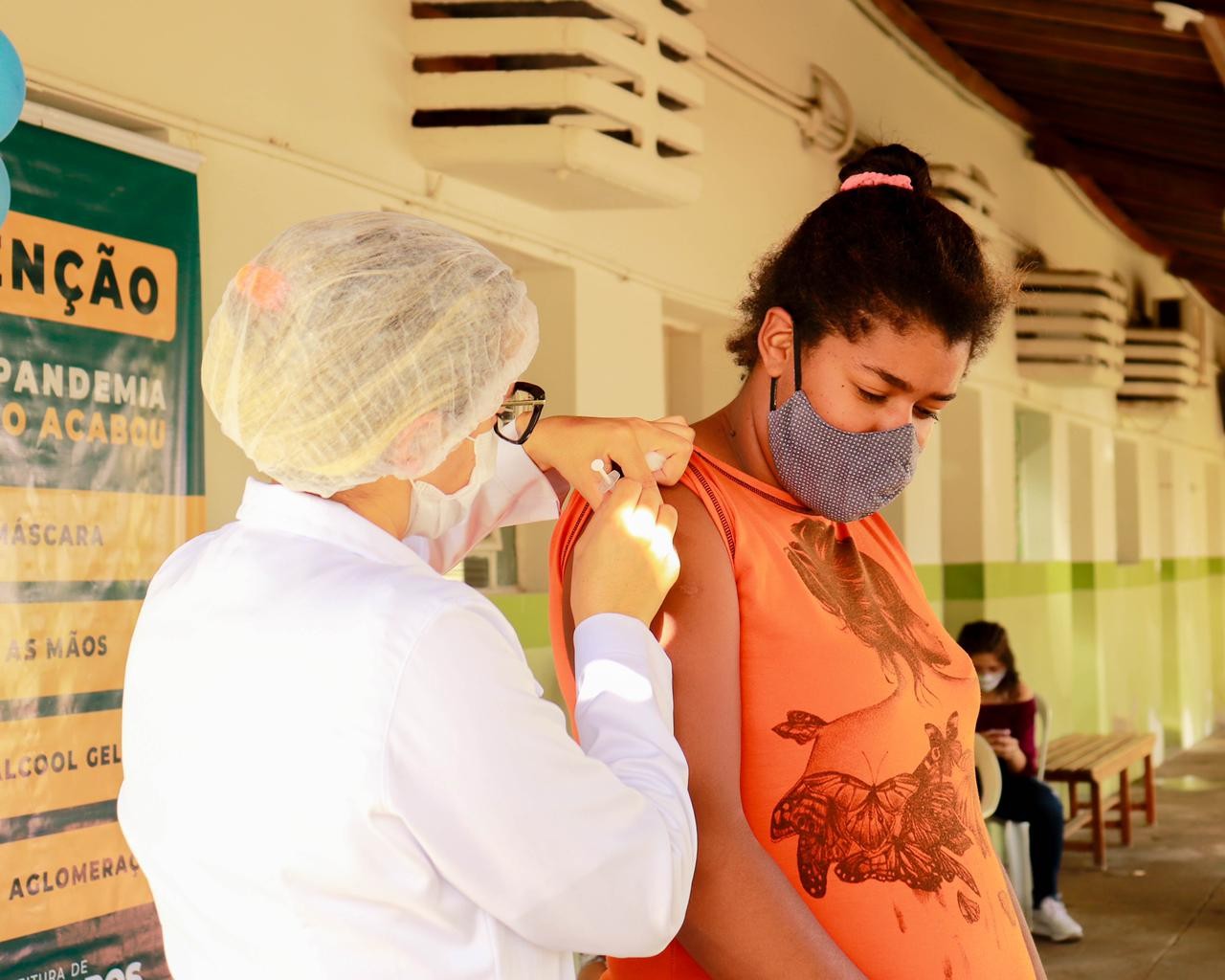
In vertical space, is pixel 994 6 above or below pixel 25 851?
above

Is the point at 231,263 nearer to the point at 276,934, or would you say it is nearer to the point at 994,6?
the point at 276,934

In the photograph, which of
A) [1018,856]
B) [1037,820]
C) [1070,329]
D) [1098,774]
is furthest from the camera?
[1070,329]

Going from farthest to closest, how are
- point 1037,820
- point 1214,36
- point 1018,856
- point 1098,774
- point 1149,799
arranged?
point 1149,799
point 1098,774
point 1037,820
point 1018,856
point 1214,36

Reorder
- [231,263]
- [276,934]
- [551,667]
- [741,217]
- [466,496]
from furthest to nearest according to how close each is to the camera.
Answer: [741,217]
[551,667]
[231,263]
[466,496]
[276,934]

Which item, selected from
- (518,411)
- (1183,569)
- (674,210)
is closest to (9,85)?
(518,411)

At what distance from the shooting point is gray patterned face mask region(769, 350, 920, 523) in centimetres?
168

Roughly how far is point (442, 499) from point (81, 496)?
1468 millimetres

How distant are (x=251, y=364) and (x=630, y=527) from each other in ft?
1.21

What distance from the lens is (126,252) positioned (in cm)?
273

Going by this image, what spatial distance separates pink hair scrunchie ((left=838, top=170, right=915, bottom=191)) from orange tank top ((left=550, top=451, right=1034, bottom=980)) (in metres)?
0.36

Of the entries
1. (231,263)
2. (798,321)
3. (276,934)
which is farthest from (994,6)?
(276,934)

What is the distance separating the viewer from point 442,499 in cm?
136

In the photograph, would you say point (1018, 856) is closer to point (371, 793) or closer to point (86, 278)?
point (86, 278)

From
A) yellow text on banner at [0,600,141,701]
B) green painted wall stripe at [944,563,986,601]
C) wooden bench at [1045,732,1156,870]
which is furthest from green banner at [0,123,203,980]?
green painted wall stripe at [944,563,986,601]
